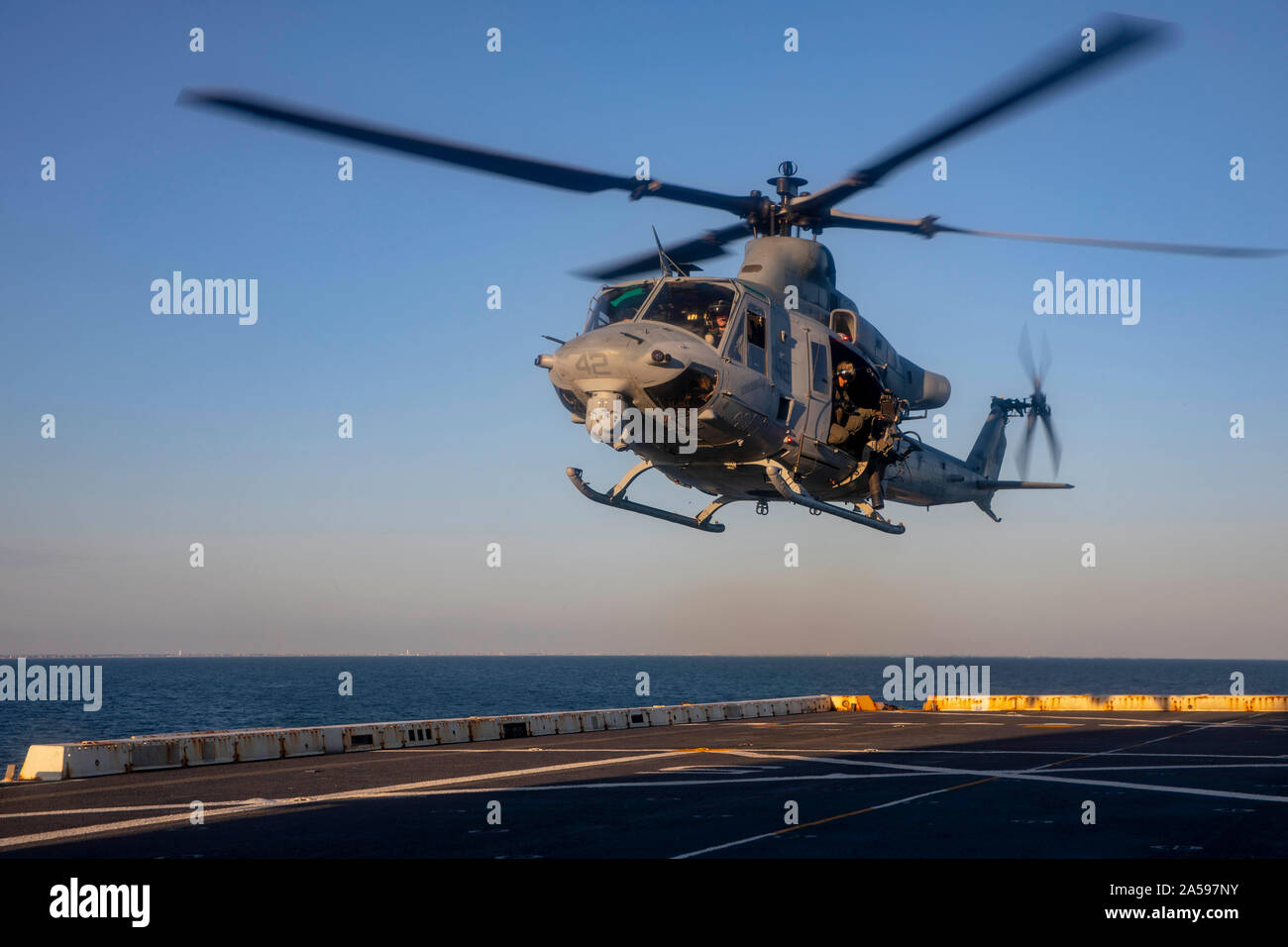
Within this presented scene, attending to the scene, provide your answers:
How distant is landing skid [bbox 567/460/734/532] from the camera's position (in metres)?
19.4

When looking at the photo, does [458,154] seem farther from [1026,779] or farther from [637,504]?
[1026,779]

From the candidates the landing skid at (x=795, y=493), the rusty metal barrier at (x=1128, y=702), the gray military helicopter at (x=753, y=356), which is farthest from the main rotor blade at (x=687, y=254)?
the rusty metal barrier at (x=1128, y=702)

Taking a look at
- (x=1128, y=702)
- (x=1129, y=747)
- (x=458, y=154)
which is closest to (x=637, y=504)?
(x=458, y=154)

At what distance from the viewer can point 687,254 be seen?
21984mm

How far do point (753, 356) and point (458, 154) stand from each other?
5.70 m

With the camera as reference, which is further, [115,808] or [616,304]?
[616,304]

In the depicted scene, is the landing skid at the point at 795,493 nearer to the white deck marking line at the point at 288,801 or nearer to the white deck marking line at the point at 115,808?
the white deck marking line at the point at 288,801

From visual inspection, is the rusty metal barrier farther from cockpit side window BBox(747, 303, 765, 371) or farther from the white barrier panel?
cockpit side window BBox(747, 303, 765, 371)

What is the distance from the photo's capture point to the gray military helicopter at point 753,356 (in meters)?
16.6

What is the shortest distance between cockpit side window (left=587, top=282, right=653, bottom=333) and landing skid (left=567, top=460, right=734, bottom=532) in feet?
8.60

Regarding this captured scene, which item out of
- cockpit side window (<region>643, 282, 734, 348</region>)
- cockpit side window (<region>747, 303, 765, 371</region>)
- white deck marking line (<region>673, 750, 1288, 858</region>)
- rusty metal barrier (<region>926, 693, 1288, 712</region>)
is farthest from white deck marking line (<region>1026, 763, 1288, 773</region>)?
rusty metal barrier (<region>926, 693, 1288, 712</region>)
